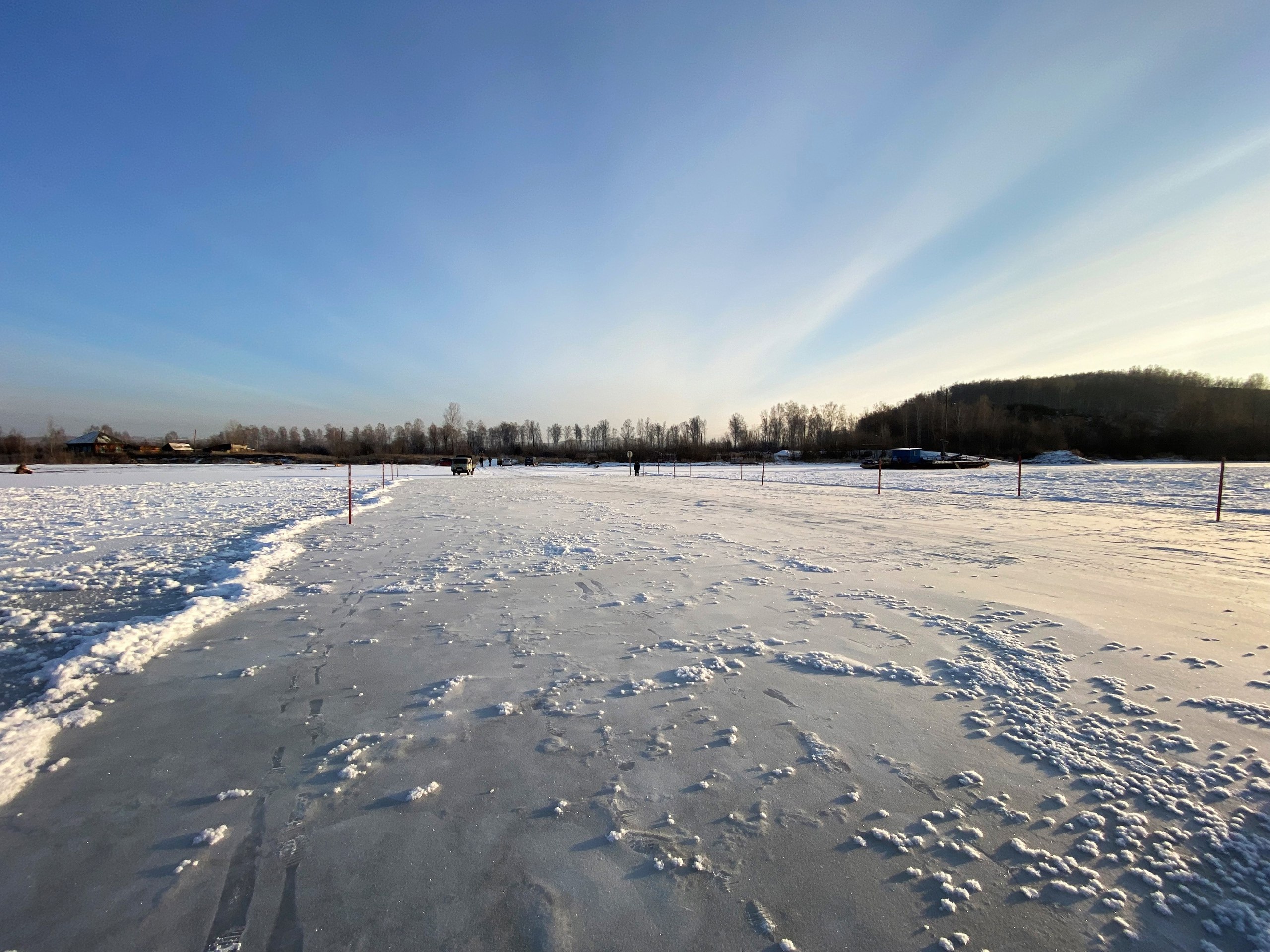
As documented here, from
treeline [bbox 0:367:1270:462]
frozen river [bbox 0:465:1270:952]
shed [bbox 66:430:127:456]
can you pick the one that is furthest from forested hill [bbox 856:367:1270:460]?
shed [bbox 66:430:127:456]

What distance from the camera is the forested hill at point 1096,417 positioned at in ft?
229

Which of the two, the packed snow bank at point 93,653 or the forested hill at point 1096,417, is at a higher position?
the forested hill at point 1096,417

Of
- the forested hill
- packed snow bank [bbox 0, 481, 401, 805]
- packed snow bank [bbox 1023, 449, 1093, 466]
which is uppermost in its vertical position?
the forested hill

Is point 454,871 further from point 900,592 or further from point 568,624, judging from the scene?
point 900,592

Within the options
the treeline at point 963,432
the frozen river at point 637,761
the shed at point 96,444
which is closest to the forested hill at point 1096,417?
the treeline at point 963,432

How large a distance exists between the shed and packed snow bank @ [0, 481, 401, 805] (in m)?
95.9

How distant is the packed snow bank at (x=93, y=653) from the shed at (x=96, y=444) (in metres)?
95.9

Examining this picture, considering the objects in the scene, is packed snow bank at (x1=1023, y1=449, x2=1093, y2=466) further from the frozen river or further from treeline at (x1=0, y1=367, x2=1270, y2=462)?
the frozen river

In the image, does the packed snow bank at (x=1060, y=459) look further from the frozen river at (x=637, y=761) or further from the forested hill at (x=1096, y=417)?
the frozen river at (x=637, y=761)

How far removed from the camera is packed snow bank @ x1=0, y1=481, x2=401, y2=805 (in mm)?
2941

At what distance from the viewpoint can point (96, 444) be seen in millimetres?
77062

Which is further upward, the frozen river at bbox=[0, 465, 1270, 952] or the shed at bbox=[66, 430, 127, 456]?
the shed at bbox=[66, 430, 127, 456]

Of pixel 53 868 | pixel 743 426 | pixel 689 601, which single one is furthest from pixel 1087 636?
pixel 743 426

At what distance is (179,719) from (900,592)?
256 inches
